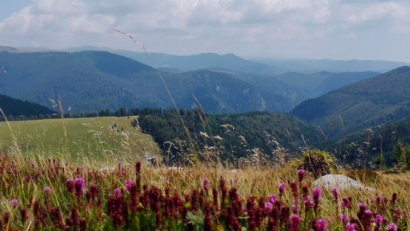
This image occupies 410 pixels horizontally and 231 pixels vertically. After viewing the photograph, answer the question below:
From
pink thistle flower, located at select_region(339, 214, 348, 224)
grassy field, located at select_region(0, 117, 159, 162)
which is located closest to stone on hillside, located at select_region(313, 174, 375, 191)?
pink thistle flower, located at select_region(339, 214, 348, 224)

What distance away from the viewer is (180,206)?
249 centimetres

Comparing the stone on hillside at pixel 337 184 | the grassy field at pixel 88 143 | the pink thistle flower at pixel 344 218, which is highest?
the grassy field at pixel 88 143

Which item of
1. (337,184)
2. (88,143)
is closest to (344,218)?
(337,184)

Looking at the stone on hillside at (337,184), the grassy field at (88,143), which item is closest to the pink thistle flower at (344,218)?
the stone on hillside at (337,184)

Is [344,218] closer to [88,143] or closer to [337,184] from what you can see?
[337,184]

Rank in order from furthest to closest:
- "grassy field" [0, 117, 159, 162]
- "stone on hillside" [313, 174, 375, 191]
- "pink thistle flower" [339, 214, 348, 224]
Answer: "grassy field" [0, 117, 159, 162]
"stone on hillside" [313, 174, 375, 191]
"pink thistle flower" [339, 214, 348, 224]

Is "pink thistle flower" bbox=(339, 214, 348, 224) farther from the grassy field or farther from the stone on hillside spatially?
the grassy field

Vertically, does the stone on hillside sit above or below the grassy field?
below

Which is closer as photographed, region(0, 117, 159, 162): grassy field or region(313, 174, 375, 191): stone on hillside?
region(313, 174, 375, 191): stone on hillside

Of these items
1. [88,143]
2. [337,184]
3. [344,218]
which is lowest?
[337,184]

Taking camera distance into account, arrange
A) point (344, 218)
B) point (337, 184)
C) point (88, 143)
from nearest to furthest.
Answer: point (344, 218) → point (337, 184) → point (88, 143)

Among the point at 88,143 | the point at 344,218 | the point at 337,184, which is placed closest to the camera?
the point at 344,218

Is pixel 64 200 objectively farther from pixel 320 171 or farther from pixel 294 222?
pixel 320 171

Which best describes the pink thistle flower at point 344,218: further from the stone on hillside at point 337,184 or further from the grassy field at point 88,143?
the grassy field at point 88,143
